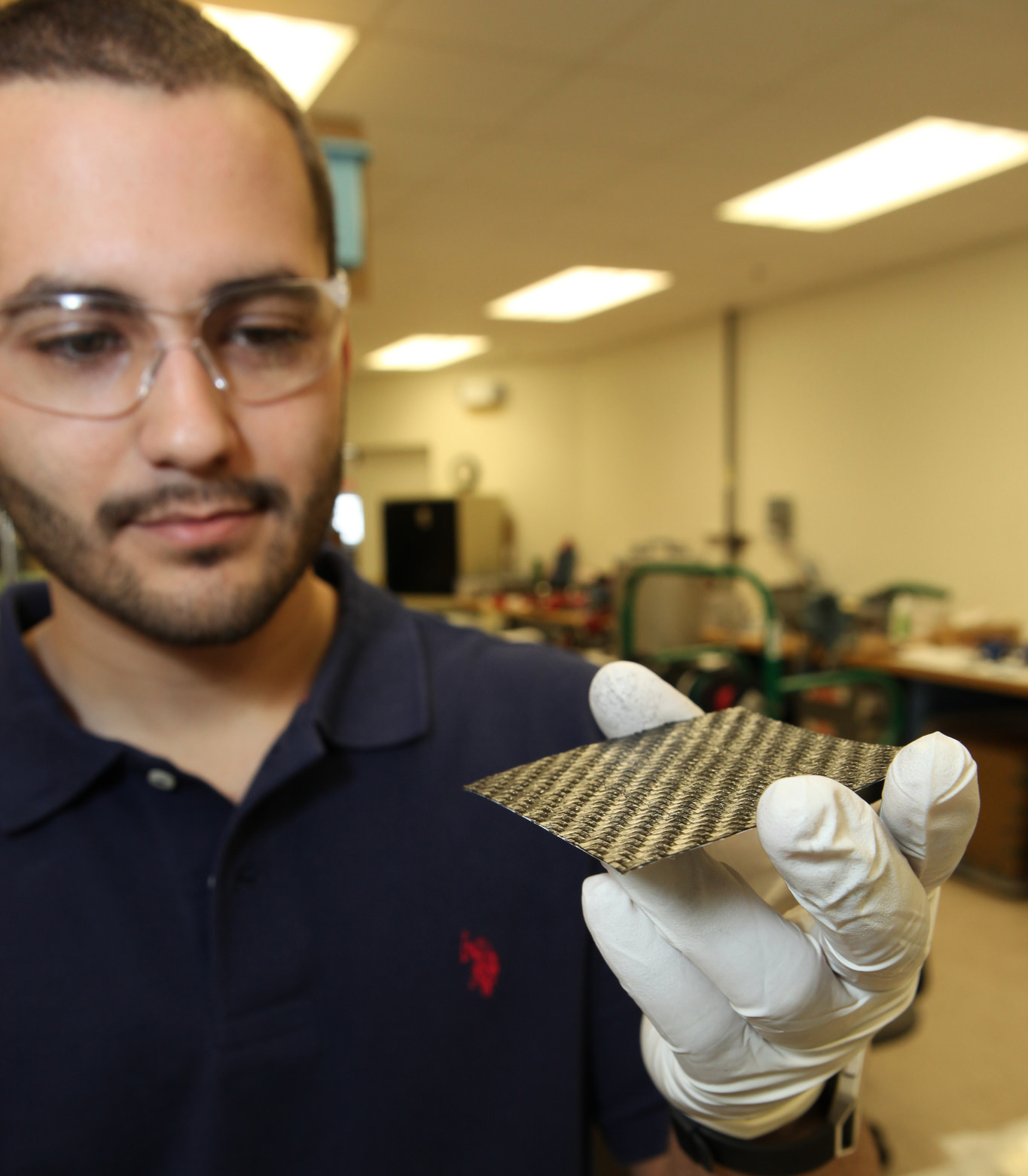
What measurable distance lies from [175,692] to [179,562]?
207mm

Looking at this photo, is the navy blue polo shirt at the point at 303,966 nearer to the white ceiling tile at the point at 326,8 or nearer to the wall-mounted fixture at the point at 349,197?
the wall-mounted fixture at the point at 349,197

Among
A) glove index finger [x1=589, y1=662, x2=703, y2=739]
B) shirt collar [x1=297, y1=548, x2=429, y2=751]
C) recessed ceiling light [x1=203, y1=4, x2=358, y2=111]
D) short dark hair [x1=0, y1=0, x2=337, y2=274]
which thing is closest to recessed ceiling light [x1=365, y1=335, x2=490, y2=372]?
recessed ceiling light [x1=203, y1=4, x2=358, y2=111]

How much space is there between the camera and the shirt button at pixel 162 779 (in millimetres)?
862

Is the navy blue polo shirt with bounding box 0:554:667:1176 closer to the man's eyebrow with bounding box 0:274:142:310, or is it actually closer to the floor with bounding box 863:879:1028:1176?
the man's eyebrow with bounding box 0:274:142:310

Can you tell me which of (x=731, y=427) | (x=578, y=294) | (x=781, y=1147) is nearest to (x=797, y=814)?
(x=781, y=1147)

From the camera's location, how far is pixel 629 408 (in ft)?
24.8

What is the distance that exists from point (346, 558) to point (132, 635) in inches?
14.2

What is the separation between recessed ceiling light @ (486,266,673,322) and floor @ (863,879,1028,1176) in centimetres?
376

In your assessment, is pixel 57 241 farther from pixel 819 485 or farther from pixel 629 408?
pixel 629 408

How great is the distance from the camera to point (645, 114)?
3.04m

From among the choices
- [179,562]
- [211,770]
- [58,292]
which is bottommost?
[211,770]

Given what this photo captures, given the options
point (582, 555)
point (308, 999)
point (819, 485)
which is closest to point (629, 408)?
point (582, 555)

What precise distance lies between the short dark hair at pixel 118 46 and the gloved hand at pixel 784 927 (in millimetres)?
662

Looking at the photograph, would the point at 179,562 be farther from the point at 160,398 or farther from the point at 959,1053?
the point at 959,1053
